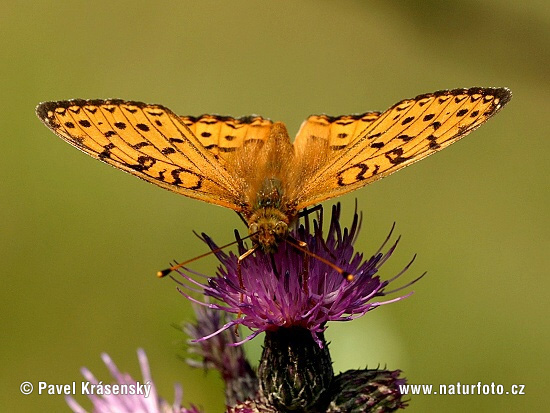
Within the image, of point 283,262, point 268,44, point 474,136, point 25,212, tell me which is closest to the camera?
point 283,262

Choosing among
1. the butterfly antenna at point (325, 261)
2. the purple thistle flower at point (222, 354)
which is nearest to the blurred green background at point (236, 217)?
the purple thistle flower at point (222, 354)

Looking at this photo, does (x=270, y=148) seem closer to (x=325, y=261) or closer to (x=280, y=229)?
(x=280, y=229)

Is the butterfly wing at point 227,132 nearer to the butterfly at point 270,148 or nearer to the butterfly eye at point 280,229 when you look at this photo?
the butterfly at point 270,148

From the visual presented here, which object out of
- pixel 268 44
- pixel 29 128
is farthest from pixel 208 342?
pixel 268 44

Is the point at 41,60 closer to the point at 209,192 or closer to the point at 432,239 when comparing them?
the point at 432,239

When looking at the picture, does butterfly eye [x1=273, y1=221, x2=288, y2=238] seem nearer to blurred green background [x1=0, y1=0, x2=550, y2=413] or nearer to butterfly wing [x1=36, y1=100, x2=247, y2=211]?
butterfly wing [x1=36, y1=100, x2=247, y2=211]

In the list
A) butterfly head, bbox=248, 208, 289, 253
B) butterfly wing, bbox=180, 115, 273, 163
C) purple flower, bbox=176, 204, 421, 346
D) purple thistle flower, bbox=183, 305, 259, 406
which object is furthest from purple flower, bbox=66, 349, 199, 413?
butterfly wing, bbox=180, 115, 273, 163
